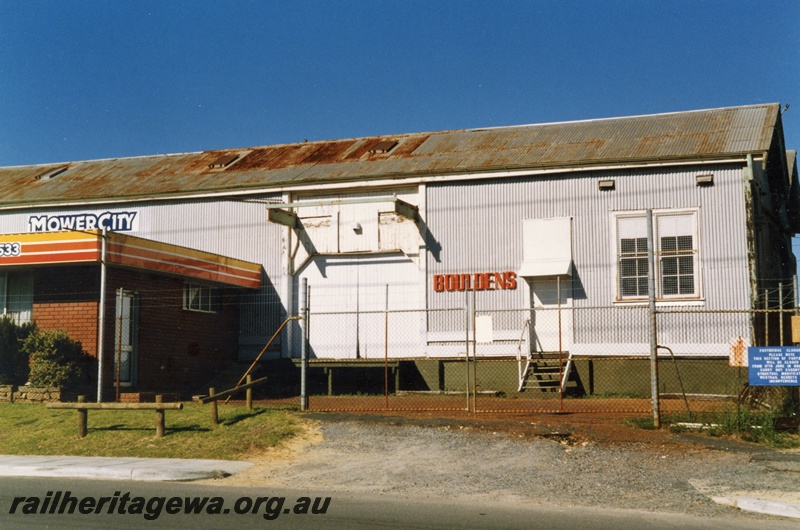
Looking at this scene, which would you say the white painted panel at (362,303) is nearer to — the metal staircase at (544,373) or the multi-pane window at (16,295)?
the metal staircase at (544,373)

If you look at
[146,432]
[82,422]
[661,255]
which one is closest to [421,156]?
[661,255]

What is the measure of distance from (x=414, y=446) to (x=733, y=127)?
12860mm

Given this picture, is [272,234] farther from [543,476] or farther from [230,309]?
[543,476]

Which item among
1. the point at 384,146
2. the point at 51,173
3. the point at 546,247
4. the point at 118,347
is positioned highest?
the point at 384,146

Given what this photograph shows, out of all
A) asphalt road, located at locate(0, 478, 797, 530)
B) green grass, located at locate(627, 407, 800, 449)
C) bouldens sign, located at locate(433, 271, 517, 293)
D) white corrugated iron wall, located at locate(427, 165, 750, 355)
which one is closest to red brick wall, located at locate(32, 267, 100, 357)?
white corrugated iron wall, located at locate(427, 165, 750, 355)

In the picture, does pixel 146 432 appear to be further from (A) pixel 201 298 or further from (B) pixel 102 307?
(A) pixel 201 298

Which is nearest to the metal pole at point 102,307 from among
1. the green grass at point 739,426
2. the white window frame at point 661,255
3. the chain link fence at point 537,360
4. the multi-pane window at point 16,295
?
the multi-pane window at point 16,295

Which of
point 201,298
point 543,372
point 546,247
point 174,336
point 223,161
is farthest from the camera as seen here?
point 223,161

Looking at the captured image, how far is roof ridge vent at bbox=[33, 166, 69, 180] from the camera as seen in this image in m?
29.3

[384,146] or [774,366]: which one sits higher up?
[384,146]

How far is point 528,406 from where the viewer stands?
18156 mm

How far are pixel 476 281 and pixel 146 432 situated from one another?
31.5 ft

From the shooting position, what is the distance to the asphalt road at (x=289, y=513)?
29.4 ft

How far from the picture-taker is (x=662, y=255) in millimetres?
20703
